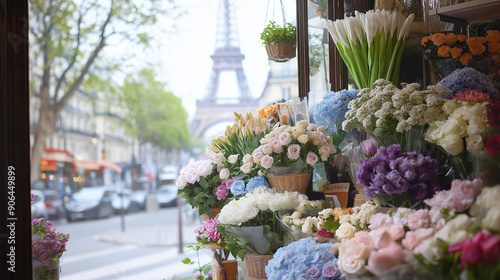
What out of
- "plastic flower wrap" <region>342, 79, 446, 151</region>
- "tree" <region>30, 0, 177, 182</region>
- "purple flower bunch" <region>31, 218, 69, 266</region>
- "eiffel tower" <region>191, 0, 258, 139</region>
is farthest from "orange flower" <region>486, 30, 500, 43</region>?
"eiffel tower" <region>191, 0, 258, 139</region>

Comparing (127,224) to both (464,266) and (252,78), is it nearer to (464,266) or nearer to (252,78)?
(252,78)

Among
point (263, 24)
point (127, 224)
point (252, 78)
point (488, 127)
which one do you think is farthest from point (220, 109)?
point (488, 127)

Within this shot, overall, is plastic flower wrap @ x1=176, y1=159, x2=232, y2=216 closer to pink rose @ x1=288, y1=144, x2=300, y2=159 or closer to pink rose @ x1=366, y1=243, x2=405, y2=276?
pink rose @ x1=288, y1=144, x2=300, y2=159

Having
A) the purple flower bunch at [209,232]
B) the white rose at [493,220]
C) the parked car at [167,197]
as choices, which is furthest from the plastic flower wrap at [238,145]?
the parked car at [167,197]

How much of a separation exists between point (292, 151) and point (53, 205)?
34.0 ft

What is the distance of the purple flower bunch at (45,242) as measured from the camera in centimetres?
175

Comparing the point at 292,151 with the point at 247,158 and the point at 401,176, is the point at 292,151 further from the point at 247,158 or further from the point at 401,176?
the point at 401,176

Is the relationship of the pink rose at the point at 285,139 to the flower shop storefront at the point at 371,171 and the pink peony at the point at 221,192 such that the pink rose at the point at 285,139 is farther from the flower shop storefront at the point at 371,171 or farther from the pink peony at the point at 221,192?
the pink peony at the point at 221,192

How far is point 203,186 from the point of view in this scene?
6.60 ft

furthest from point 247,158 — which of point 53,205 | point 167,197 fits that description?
point 167,197

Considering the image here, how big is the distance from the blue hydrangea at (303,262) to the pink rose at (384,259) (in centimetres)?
30

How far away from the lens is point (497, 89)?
71.1 inches

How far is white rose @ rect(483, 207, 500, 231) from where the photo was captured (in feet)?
2.96

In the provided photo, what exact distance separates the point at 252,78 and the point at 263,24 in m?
1.94
